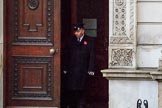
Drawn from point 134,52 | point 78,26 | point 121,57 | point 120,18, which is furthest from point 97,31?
point 134,52

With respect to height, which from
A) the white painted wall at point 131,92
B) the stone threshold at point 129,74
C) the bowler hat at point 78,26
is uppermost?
the bowler hat at point 78,26

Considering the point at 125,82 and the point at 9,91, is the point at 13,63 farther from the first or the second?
the point at 125,82

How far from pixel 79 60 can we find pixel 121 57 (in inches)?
39.5

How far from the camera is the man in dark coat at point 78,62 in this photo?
1241 cm

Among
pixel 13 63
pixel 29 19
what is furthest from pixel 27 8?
pixel 13 63

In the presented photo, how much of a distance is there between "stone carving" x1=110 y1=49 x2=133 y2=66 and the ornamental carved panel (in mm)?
1284

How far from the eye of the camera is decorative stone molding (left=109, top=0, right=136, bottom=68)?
38.4ft

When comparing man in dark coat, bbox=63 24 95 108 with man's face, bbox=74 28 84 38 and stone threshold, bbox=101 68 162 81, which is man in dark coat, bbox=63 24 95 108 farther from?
stone threshold, bbox=101 68 162 81

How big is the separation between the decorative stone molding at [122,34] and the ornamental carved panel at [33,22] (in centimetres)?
123

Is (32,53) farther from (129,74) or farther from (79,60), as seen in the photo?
(129,74)

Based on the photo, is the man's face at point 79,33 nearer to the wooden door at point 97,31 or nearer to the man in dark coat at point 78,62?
the man in dark coat at point 78,62

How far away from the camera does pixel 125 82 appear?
38.5 ft

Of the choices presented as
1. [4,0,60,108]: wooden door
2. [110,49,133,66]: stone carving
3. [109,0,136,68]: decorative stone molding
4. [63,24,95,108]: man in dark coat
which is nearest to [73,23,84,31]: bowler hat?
[63,24,95,108]: man in dark coat

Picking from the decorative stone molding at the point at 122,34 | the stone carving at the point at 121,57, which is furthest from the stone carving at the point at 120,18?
the stone carving at the point at 121,57
